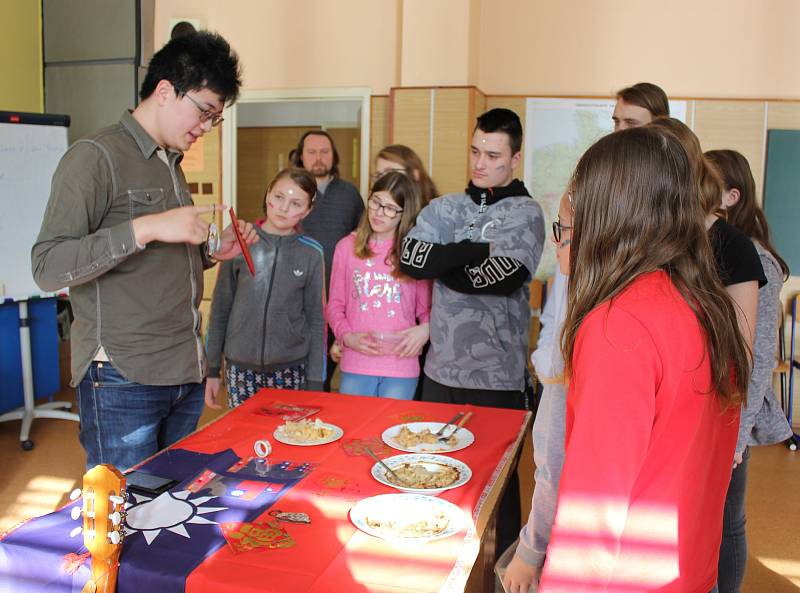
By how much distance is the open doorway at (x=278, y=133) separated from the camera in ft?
Answer: 16.5

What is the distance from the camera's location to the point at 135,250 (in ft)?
5.18

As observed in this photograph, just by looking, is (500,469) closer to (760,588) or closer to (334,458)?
(334,458)

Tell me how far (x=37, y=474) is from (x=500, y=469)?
284 cm

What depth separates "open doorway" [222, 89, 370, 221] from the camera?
16.5 feet

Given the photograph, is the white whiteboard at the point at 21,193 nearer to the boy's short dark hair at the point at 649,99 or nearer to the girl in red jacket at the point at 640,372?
the boy's short dark hair at the point at 649,99

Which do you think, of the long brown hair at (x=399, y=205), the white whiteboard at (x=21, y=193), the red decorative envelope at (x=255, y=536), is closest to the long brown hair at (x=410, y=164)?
the long brown hair at (x=399, y=205)

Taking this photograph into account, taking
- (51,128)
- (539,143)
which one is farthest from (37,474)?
(539,143)

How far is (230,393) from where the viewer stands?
111 inches

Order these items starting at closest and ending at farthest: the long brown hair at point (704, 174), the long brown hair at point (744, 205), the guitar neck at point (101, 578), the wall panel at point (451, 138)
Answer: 1. the guitar neck at point (101, 578)
2. the long brown hair at point (704, 174)
3. the long brown hair at point (744, 205)
4. the wall panel at point (451, 138)

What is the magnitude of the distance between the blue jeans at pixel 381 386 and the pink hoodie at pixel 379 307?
20mm

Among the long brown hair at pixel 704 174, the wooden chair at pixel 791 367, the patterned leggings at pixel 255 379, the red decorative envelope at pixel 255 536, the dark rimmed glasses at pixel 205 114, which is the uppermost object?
the dark rimmed glasses at pixel 205 114

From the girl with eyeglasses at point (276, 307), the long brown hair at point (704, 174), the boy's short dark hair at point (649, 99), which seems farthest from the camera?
the girl with eyeglasses at point (276, 307)

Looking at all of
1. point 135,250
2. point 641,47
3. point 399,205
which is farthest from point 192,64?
point 641,47

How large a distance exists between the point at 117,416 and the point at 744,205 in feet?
5.81
